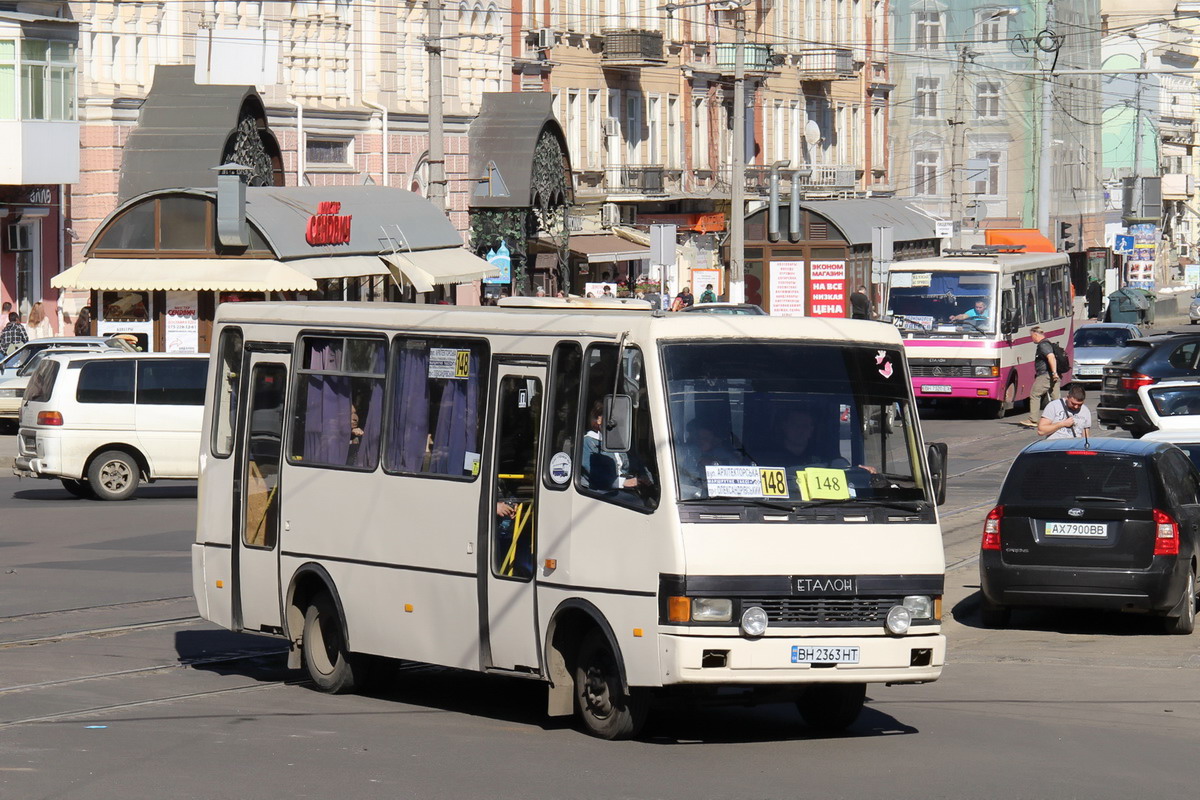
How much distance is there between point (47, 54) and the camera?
131ft

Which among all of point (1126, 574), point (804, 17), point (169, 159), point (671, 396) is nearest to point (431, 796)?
point (671, 396)

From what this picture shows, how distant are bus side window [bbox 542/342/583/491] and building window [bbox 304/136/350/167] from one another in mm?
34164

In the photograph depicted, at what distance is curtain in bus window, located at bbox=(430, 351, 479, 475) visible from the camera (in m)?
11.2

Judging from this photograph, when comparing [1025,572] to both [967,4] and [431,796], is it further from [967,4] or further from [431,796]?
[967,4]

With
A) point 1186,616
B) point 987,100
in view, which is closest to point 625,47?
point 987,100

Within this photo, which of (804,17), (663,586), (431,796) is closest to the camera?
(431,796)

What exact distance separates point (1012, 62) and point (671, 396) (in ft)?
258

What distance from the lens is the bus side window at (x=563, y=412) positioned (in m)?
10.5

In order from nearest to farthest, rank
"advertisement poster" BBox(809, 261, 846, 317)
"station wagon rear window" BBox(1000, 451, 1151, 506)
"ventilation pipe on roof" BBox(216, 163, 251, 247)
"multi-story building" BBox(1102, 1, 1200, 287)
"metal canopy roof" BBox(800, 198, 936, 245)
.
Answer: "station wagon rear window" BBox(1000, 451, 1151, 506), "ventilation pipe on roof" BBox(216, 163, 251, 247), "advertisement poster" BBox(809, 261, 846, 317), "metal canopy roof" BBox(800, 198, 936, 245), "multi-story building" BBox(1102, 1, 1200, 287)

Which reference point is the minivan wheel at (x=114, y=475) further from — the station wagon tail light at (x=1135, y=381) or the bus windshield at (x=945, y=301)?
the bus windshield at (x=945, y=301)

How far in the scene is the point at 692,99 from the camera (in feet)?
207

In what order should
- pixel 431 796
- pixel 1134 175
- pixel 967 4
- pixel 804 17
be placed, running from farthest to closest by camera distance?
pixel 1134 175
pixel 967 4
pixel 804 17
pixel 431 796

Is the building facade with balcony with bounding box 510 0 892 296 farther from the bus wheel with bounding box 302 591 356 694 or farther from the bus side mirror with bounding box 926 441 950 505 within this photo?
the bus side mirror with bounding box 926 441 950 505

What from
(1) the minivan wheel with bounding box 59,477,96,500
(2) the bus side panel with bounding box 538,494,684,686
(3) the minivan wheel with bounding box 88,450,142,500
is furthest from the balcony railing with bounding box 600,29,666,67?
(2) the bus side panel with bounding box 538,494,684,686
